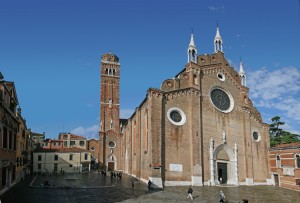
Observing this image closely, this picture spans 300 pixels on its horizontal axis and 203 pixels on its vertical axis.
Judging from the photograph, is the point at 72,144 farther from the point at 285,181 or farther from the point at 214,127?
the point at 285,181

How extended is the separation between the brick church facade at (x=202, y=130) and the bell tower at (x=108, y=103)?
16494mm

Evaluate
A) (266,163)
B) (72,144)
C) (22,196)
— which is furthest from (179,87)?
(72,144)

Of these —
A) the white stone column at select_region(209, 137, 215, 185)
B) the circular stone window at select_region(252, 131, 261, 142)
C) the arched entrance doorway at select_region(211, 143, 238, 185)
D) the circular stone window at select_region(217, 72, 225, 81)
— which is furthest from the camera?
the circular stone window at select_region(252, 131, 261, 142)

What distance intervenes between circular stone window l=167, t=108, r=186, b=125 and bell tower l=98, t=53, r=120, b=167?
29133 millimetres

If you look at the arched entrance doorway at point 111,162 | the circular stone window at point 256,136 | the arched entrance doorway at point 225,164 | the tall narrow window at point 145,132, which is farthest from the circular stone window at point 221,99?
the arched entrance doorway at point 111,162

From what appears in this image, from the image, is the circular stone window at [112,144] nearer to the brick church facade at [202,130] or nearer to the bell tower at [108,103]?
the bell tower at [108,103]

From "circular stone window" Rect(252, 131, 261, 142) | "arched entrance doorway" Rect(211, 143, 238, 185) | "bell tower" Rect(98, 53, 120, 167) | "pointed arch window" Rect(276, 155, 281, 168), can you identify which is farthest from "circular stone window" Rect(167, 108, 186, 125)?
"bell tower" Rect(98, 53, 120, 167)

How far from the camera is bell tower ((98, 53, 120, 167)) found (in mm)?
60688

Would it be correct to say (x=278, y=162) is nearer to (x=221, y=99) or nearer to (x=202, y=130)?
(x=221, y=99)

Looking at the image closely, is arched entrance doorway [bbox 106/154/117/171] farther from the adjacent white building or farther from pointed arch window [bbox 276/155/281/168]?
pointed arch window [bbox 276/155/281/168]

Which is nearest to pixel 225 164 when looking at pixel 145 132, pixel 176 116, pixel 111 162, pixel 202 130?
pixel 202 130

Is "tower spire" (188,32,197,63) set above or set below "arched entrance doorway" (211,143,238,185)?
above

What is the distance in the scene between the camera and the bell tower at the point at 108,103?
6069cm

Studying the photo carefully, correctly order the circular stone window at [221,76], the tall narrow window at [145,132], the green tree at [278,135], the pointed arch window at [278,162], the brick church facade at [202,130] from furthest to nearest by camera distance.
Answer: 1. the green tree at [278,135]
2. the circular stone window at [221,76]
3. the pointed arch window at [278,162]
4. the tall narrow window at [145,132]
5. the brick church facade at [202,130]
